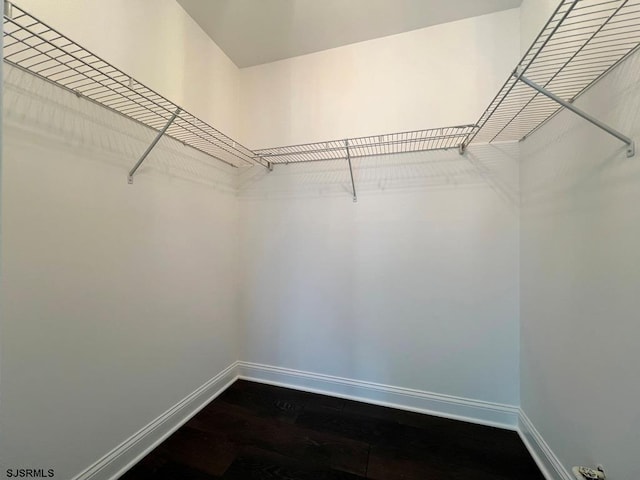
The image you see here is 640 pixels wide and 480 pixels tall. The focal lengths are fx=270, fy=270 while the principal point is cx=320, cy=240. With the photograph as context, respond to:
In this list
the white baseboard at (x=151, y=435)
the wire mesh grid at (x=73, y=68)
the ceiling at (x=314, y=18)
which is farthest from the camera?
the ceiling at (x=314, y=18)

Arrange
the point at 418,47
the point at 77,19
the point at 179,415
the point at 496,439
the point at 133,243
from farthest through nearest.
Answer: the point at 418,47, the point at 179,415, the point at 496,439, the point at 133,243, the point at 77,19

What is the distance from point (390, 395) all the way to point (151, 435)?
4.87 ft

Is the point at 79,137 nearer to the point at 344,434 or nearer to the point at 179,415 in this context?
the point at 179,415

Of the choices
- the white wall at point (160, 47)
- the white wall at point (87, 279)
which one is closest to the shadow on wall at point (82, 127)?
the white wall at point (87, 279)

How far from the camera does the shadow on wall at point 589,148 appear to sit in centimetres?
95

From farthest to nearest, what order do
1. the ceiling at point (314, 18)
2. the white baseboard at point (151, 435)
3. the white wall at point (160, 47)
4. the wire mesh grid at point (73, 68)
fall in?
the ceiling at point (314, 18)
the white baseboard at point (151, 435)
the white wall at point (160, 47)
the wire mesh grid at point (73, 68)

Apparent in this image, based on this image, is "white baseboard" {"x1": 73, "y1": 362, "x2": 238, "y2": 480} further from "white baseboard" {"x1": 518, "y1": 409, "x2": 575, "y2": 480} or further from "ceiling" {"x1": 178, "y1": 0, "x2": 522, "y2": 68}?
"ceiling" {"x1": 178, "y1": 0, "x2": 522, "y2": 68}

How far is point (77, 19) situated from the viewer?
1187 mm

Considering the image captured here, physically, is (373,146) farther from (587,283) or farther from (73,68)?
(73,68)

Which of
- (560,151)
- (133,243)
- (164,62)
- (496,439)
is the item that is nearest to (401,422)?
(496,439)

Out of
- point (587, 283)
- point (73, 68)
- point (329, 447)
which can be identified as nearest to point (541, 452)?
point (587, 283)

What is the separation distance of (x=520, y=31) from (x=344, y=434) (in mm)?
2682

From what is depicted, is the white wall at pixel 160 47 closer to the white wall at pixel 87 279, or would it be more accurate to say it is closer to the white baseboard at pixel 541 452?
the white wall at pixel 87 279

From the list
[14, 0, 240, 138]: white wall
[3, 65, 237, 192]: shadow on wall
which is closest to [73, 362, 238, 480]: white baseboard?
[3, 65, 237, 192]: shadow on wall
